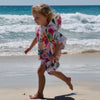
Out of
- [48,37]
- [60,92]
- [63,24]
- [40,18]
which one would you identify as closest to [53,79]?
[60,92]

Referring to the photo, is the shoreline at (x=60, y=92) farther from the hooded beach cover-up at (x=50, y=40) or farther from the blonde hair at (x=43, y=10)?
the blonde hair at (x=43, y=10)

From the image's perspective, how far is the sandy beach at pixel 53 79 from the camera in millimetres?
3846

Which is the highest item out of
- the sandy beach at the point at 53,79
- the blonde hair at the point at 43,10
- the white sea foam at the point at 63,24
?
the blonde hair at the point at 43,10

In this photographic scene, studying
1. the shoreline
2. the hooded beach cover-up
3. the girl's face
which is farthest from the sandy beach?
the girl's face

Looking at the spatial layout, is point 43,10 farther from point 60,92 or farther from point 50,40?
point 60,92

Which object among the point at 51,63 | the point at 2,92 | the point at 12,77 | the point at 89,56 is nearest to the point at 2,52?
the point at 89,56

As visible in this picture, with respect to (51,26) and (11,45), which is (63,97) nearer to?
(51,26)

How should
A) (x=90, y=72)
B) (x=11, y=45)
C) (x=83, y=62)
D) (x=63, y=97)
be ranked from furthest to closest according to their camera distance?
(x=11, y=45) < (x=83, y=62) < (x=90, y=72) < (x=63, y=97)

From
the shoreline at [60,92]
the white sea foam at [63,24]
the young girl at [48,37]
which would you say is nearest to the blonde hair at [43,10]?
the young girl at [48,37]

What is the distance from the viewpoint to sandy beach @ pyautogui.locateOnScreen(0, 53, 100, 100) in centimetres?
385

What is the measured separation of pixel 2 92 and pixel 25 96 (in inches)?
15.6

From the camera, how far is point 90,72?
537cm

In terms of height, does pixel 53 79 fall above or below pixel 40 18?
below

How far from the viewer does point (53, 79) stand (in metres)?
4.77
